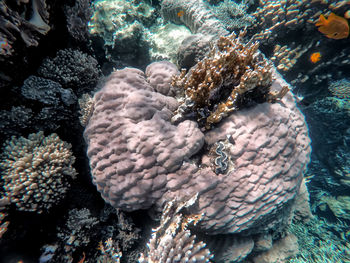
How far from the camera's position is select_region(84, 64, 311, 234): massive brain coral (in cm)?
254

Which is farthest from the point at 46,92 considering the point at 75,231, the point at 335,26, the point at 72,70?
the point at 335,26

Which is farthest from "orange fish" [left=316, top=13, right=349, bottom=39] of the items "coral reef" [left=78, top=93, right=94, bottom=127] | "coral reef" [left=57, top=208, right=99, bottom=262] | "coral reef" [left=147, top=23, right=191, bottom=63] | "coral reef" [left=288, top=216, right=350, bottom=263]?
"coral reef" [left=57, top=208, right=99, bottom=262]

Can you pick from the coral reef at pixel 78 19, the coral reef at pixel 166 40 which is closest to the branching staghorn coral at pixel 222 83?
the coral reef at pixel 78 19

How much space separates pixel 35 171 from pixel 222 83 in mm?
3208

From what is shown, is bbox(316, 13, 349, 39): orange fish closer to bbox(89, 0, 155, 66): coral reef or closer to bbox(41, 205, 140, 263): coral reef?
bbox(89, 0, 155, 66): coral reef

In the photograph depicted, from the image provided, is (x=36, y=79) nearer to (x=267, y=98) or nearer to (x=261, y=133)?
(x=261, y=133)

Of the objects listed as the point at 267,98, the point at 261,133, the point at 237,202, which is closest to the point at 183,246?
the point at 237,202

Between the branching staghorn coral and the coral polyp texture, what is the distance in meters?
1.99

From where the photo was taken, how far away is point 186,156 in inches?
106

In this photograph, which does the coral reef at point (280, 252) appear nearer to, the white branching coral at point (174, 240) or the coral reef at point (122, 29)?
the white branching coral at point (174, 240)

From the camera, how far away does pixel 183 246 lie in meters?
2.65

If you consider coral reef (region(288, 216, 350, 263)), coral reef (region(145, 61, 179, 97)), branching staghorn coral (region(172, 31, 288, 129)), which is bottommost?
coral reef (region(288, 216, 350, 263))

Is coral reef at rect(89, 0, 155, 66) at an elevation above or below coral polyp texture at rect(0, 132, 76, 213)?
above

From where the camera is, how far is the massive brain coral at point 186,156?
8.34ft
